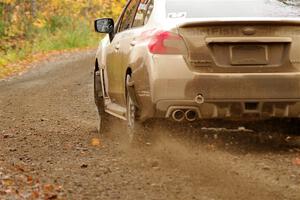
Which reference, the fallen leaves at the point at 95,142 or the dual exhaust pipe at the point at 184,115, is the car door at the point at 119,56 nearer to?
the fallen leaves at the point at 95,142

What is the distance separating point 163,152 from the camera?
24.9ft

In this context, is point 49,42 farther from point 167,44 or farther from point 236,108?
point 236,108

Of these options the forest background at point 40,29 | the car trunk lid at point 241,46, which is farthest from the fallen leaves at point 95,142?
the forest background at point 40,29

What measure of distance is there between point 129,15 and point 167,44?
6.31 ft

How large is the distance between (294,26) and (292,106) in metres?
0.72

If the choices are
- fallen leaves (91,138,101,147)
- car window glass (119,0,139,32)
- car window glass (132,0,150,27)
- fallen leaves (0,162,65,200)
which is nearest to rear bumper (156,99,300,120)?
car window glass (132,0,150,27)

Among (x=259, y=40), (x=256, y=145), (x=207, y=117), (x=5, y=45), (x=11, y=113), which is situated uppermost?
(x=259, y=40)

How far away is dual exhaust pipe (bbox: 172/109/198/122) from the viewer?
23.8 ft

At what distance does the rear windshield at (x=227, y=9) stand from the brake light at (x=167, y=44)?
13.0 inches

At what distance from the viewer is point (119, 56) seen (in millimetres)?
8562

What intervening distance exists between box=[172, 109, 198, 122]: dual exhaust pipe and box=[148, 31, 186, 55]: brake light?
0.54m

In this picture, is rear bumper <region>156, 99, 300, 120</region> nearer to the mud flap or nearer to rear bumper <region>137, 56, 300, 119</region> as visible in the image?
rear bumper <region>137, 56, 300, 119</region>

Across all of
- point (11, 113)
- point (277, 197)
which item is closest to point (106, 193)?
point (277, 197)

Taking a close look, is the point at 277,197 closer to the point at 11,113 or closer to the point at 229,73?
the point at 229,73
